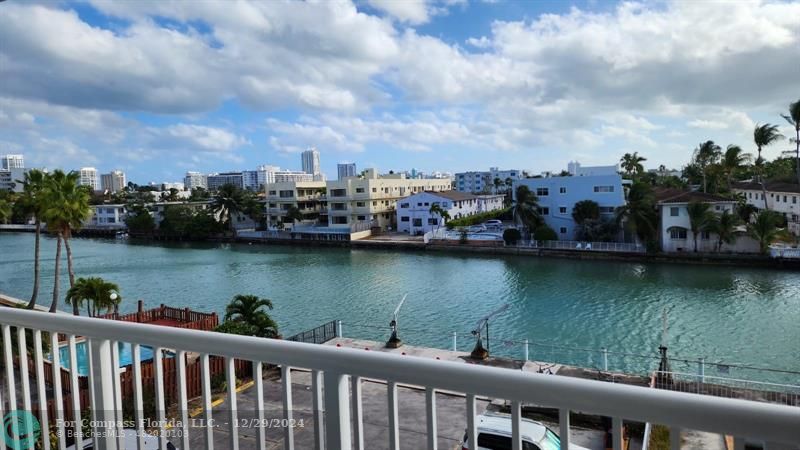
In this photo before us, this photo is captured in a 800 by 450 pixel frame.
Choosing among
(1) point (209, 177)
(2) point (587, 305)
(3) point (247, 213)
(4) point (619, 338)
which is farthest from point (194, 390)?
(1) point (209, 177)

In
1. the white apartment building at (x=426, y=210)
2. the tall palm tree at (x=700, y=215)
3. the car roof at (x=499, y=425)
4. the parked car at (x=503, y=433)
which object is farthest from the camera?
the white apartment building at (x=426, y=210)

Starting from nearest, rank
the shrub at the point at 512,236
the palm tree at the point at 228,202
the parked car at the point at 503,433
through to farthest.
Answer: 1. the parked car at the point at 503,433
2. the shrub at the point at 512,236
3. the palm tree at the point at 228,202

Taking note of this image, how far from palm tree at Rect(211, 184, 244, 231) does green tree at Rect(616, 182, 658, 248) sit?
25.9 metres

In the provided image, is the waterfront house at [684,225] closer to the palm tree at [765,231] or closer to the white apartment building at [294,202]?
the palm tree at [765,231]

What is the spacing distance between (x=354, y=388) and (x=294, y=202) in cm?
3949

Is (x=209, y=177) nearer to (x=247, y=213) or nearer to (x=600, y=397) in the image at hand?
(x=247, y=213)

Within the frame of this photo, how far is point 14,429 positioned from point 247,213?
1567 inches

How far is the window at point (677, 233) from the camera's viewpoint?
2370cm

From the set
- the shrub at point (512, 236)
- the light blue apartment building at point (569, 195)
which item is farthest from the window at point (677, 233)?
the shrub at point (512, 236)

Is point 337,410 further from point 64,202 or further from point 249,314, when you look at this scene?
point 64,202

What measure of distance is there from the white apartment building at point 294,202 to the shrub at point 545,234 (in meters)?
17.1

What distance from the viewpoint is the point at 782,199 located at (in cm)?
2706

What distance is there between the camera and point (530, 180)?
2991 cm

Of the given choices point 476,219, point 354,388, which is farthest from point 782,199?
point 354,388
